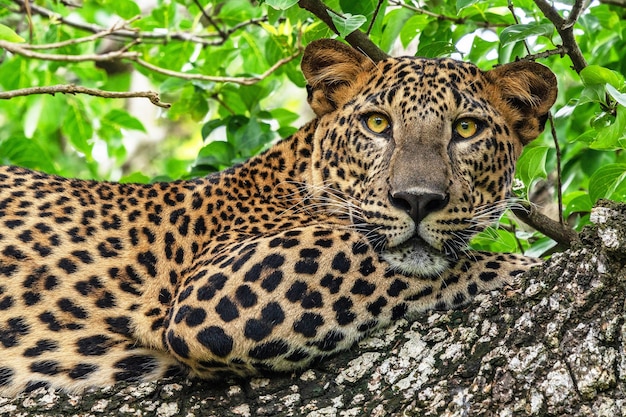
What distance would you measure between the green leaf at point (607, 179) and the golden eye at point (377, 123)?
1.50 meters

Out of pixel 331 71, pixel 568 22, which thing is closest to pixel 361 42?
pixel 331 71

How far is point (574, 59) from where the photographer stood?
6.43 metres

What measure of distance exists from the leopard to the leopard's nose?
0.03 feet

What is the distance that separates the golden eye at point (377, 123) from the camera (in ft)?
21.8

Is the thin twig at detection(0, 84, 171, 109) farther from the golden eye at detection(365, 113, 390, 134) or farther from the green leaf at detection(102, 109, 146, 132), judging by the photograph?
the green leaf at detection(102, 109, 146, 132)

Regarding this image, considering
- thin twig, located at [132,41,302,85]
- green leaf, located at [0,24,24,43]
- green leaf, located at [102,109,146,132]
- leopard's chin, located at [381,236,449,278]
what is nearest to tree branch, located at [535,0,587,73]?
leopard's chin, located at [381,236,449,278]

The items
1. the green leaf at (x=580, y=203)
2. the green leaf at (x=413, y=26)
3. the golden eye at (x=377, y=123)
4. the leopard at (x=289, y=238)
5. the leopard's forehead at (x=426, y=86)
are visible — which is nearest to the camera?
the leopard at (x=289, y=238)

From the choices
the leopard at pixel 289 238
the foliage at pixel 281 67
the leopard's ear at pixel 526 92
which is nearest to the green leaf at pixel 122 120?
the foliage at pixel 281 67

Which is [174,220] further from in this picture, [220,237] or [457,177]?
[457,177]

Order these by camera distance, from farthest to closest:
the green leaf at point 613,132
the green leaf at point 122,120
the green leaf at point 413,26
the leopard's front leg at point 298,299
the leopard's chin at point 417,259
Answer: the green leaf at point 122,120 → the green leaf at point 413,26 → the leopard's chin at point 417,259 → the leopard's front leg at point 298,299 → the green leaf at point 613,132

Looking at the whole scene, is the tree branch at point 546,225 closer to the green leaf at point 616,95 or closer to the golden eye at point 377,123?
the golden eye at point 377,123

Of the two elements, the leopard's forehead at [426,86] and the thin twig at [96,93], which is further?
the leopard's forehead at [426,86]

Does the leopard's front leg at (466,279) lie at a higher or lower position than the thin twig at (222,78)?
lower

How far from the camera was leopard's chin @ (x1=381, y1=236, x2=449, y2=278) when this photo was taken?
589 centimetres
